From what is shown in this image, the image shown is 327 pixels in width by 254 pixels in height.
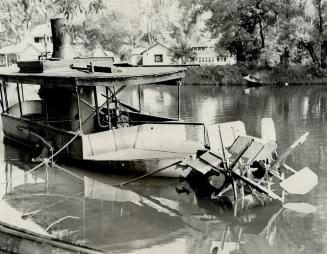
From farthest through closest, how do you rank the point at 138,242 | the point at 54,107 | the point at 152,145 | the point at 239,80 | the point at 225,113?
the point at 239,80, the point at 225,113, the point at 54,107, the point at 152,145, the point at 138,242

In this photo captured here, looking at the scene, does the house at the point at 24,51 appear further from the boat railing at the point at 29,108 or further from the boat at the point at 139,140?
the boat at the point at 139,140

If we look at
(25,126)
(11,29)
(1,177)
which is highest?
(11,29)

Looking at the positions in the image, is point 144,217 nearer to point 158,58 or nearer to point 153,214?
point 153,214

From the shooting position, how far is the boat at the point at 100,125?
14.8 meters

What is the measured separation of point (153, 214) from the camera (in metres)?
12.4

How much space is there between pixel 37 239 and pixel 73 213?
22.4 ft

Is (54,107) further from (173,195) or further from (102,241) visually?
(102,241)

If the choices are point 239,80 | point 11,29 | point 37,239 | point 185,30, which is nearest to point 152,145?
point 11,29

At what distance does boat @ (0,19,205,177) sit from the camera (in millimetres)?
14820

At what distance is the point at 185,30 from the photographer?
76.4m

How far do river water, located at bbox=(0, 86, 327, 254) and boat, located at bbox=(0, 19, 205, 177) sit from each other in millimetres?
681

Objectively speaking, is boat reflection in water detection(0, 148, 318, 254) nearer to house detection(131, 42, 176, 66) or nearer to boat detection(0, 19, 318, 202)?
boat detection(0, 19, 318, 202)

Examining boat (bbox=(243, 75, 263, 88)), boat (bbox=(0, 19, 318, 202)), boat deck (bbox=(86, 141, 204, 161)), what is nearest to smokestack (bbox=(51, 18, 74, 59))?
boat (bbox=(0, 19, 318, 202))

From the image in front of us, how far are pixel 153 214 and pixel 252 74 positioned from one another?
3861cm
